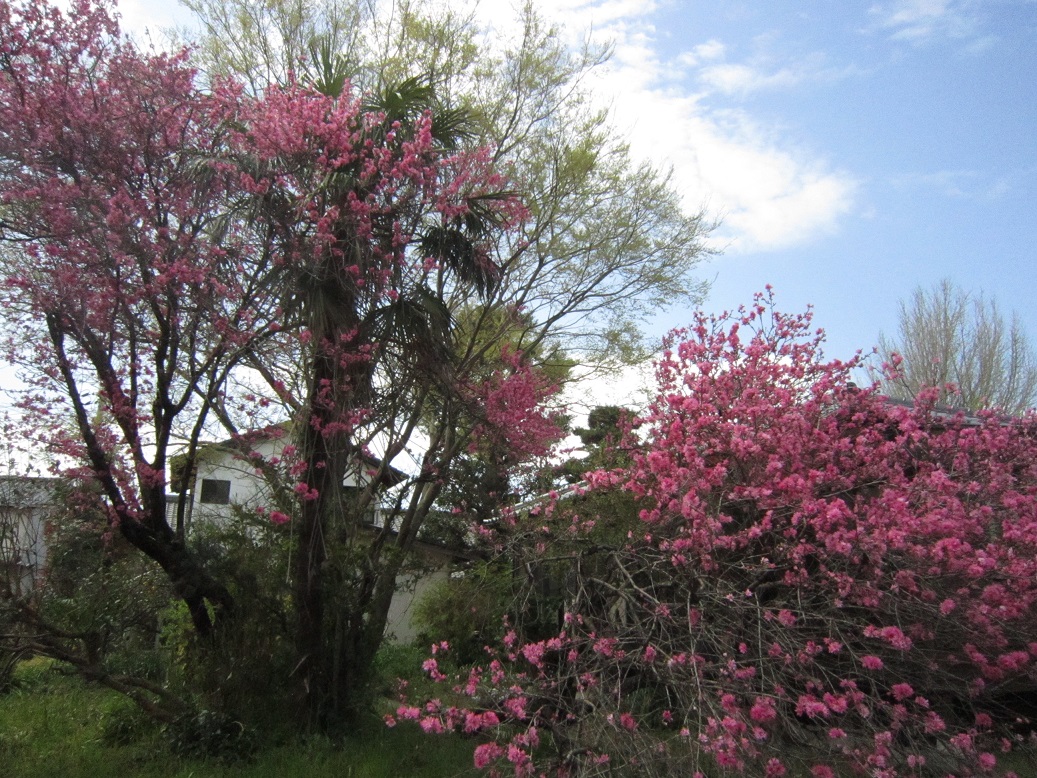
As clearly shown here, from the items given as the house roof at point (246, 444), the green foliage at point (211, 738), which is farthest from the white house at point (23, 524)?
the green foliage at point (211, 738)

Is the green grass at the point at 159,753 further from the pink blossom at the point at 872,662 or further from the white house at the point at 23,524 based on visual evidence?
the pink blossom at the point at 872,662

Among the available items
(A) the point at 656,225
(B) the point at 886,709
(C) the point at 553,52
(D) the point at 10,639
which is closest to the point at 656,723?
(B) the point at 886,709

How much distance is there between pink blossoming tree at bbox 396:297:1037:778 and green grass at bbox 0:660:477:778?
1.40 metres

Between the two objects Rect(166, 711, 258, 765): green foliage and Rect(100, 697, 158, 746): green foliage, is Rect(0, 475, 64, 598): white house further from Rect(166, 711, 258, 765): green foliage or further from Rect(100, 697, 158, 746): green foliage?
Rect(166, 711, 258, 765): green foliage

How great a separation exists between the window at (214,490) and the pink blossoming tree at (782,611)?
24.7 feet

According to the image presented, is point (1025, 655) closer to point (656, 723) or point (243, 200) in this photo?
point (656, 723)

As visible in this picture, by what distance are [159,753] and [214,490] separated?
6.91m

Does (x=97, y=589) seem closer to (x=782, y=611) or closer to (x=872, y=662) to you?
(x=782, y=611)

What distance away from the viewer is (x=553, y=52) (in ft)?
40.8

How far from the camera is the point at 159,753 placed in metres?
7.03

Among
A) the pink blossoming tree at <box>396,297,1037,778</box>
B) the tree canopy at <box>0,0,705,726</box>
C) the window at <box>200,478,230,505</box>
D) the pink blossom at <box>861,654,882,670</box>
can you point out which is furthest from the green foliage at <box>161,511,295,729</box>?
the window at <box>200,478,230,505</box>

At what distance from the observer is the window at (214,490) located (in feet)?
42.7

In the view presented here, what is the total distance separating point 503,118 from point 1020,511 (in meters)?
8.55

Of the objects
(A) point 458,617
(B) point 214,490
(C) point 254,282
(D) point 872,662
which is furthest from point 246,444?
(A) point 458,617
